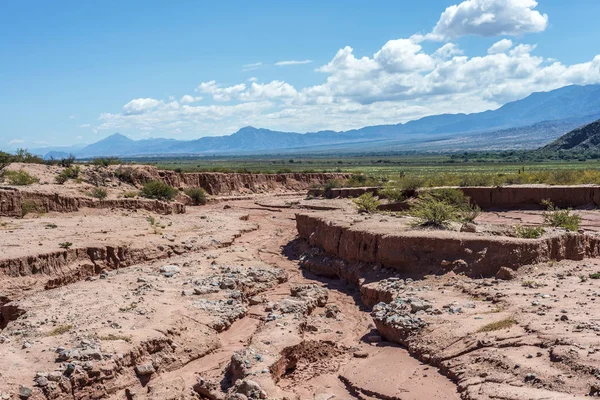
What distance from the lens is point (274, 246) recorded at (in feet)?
76.3

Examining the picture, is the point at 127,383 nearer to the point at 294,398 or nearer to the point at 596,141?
the point at 294,398

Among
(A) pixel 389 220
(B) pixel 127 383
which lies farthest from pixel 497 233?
(B) pixel 127 383

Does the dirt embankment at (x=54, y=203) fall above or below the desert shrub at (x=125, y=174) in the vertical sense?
below

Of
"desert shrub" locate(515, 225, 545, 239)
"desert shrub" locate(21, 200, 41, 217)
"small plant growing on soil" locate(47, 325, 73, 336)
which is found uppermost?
"desert shrub" locate(21, 200, 41, 217)

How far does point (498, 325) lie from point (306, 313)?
4.89 metres

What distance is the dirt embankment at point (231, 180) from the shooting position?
45.3 m

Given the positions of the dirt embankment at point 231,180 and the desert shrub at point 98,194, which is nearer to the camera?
the desert shrub at point 98,194

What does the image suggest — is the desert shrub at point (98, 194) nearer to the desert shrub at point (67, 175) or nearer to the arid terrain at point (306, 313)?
the desert shrub at point (67, 175)

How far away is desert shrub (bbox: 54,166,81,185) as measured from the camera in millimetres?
33066

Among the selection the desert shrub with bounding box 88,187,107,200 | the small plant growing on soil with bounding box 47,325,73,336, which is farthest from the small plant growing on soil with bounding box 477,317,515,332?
the desert shrub with bounding box 88,187,107,200

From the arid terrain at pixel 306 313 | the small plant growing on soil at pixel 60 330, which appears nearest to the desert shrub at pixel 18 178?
the arid terrain at pixel 306 313

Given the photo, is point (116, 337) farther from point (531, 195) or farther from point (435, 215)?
point (531, 195)

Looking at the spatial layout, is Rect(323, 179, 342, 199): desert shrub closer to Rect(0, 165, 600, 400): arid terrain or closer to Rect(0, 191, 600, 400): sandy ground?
Rect(0, 165, 600, 400): arid terrain

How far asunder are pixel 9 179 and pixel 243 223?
12773mm
